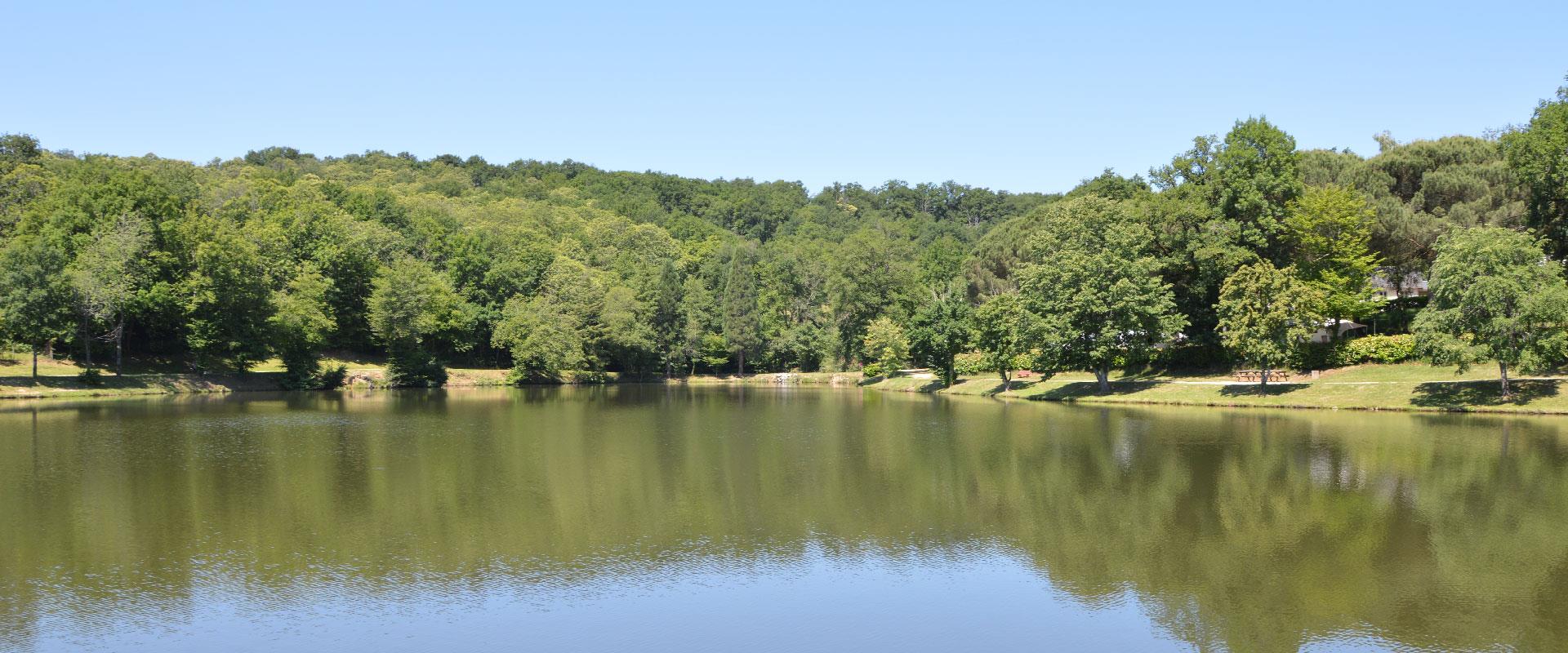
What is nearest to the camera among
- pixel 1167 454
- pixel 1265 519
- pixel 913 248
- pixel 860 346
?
pixel 1265 519

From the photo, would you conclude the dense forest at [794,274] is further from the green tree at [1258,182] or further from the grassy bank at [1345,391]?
the grassy bank at [1345,391]

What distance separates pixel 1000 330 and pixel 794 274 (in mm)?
39607

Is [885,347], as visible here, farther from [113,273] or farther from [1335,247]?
[113,273]

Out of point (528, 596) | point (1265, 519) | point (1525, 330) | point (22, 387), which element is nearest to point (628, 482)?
point (528, 596)

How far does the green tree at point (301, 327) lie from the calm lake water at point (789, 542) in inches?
1149

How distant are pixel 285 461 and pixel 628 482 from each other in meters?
10.4

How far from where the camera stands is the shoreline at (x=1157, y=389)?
39906 millimetres

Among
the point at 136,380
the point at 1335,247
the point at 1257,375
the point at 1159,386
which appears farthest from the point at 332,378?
the point at 1335,247

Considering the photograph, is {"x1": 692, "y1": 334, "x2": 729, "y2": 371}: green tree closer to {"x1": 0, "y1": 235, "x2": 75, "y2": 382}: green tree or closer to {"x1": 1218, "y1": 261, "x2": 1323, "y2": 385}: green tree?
{"x1": 0, "y1": 235, "x2": 75, "y2": 382}: green tree

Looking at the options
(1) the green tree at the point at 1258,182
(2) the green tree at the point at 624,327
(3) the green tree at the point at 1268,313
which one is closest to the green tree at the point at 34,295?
(2) the green tree at the point at 624,327

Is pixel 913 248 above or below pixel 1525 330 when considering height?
above

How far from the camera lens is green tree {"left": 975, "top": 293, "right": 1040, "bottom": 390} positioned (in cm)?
5535

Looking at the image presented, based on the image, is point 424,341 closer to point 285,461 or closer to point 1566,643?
point 285,461

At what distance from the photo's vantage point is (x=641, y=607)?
14469 millimetres
